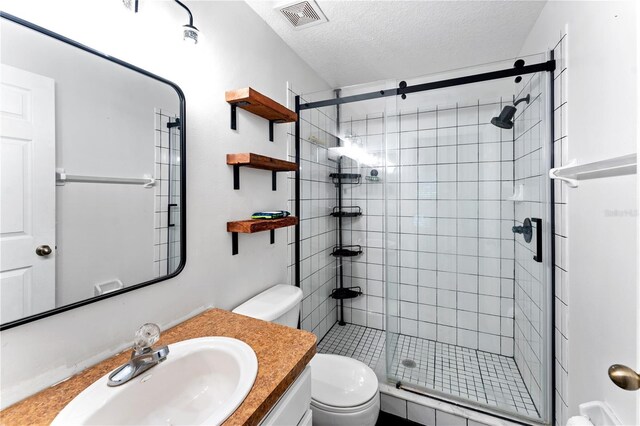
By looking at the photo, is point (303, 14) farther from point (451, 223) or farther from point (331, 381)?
point (331, 381)

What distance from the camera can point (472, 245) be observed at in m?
1.77

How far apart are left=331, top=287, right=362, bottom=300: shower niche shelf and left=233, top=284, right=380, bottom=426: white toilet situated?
785mm

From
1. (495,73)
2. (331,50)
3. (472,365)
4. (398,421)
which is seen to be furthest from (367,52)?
(398,421)

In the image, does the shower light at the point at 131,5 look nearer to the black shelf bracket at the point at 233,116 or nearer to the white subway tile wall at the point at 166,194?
the white subway tile wall at the point at 166,194

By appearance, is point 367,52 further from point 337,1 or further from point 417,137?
point 417,137

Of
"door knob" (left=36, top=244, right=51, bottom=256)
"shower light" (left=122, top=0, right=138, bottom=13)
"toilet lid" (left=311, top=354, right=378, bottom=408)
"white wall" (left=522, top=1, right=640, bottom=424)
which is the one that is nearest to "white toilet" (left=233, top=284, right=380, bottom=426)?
"toilet lid" (left=311, top=354, right=378, bottom=408)

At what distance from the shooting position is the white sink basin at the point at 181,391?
651 millimetres

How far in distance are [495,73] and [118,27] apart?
5.77 ft

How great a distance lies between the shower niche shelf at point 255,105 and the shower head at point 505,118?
1.23m

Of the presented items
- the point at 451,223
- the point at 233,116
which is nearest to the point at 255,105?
the point at 233,116

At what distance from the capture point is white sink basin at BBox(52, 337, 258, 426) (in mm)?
651

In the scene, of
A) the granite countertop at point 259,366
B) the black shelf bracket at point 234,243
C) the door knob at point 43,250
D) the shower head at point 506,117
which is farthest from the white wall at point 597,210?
the door knob at point 43,250

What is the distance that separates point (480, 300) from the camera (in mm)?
1836

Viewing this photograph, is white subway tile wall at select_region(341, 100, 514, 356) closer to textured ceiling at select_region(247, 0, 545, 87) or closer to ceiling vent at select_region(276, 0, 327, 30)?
textured ceiling at select_region(247, 0, 545, 87)
